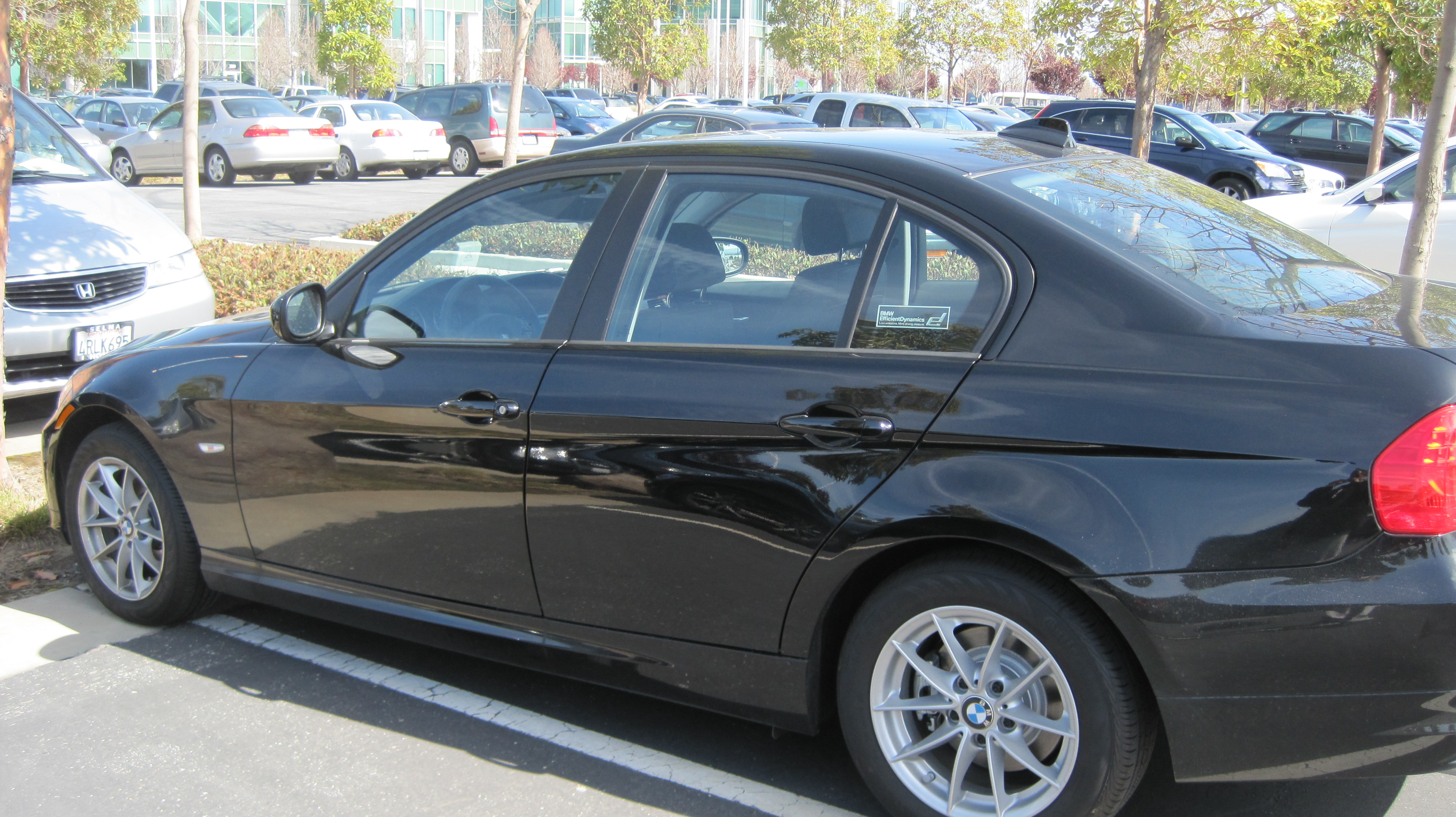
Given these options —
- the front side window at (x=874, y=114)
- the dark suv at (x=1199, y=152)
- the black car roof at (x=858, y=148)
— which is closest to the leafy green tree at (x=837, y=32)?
the dark suv at (x=1199, y=152)

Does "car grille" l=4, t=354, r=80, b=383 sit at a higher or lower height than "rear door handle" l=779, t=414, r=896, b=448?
lower

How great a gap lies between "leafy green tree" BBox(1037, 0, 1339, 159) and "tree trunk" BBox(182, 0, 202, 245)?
7370 millimetres

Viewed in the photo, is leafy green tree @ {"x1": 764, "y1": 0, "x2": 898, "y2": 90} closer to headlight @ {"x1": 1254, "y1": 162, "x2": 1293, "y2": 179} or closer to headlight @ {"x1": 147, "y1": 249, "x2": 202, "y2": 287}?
headlight @ {"x1": 1254, "y1": 162, "x2": 1293, "y2": 179}

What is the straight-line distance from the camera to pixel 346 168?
77.9 feet

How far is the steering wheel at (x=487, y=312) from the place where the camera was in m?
3.44

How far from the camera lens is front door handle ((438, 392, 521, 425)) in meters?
3.22

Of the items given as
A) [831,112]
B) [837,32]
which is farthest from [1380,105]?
[837,32]

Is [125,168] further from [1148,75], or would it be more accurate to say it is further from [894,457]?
[894,457]

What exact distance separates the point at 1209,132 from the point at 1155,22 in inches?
361

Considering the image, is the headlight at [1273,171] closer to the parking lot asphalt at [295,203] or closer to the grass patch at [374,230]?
the parking lot asphalt at [295,203]

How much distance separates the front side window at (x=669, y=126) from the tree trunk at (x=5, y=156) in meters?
8.71

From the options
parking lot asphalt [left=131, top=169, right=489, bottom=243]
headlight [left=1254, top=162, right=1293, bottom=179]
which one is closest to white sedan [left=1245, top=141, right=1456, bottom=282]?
headlight [left=1254, top=162, right=1293, bottom=179]

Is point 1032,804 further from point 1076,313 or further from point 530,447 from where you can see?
point 530,447

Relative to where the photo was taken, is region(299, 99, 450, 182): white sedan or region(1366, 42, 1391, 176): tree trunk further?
region(299, 99, 450, 182): white sedan
